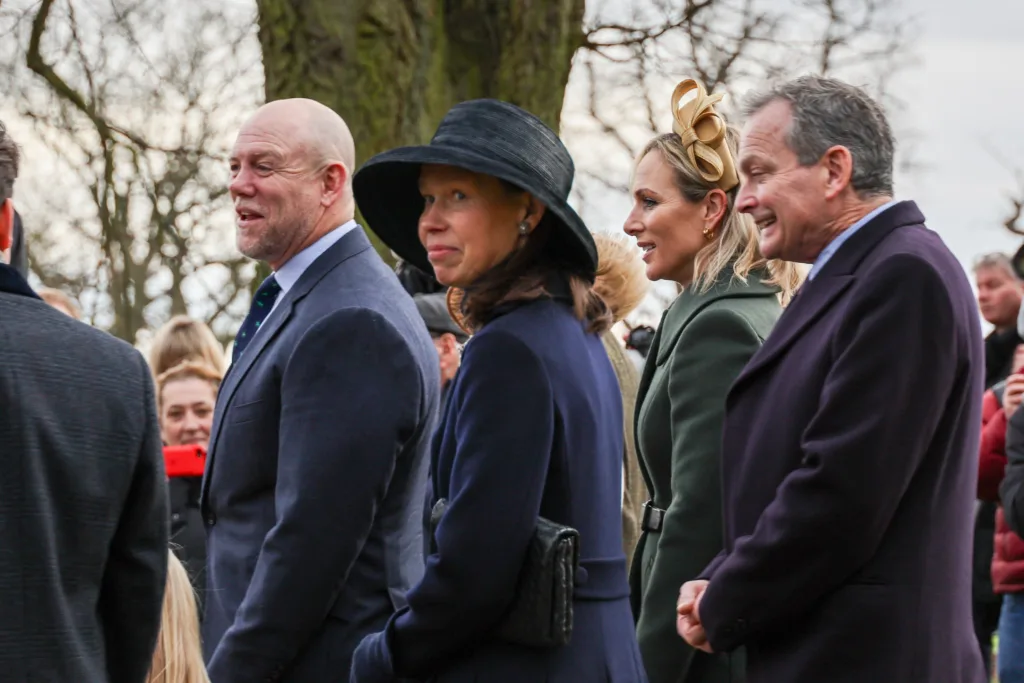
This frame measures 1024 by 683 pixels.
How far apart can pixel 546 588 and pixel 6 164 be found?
1.31 metres

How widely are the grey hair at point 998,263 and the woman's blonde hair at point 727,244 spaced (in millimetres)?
3954

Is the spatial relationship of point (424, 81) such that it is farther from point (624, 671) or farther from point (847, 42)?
point (847, 42)

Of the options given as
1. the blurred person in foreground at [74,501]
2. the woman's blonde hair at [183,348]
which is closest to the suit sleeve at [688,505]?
the blurred person in foreground at [74,501]

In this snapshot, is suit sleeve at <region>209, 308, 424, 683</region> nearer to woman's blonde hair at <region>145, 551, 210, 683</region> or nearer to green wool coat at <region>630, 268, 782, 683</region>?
woman's blonde hair at <region>145, 551, 210, 683</region>

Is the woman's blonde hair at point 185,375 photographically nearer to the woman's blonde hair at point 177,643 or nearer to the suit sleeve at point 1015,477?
the suit sleeve at point 1015,477

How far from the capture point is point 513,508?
326 centimetres

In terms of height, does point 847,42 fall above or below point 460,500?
above

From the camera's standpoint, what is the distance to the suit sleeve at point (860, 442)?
3.05 meters

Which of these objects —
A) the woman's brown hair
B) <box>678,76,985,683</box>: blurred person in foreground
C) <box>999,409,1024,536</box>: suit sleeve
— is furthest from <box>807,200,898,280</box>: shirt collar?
<box>999,409,1024,536</box>: suit sleeve

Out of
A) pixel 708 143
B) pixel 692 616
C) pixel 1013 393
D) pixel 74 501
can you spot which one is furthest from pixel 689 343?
pixel 1013 393

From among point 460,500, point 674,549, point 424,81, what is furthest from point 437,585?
point 424,81

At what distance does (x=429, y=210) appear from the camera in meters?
3.76

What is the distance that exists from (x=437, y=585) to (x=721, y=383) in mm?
1035

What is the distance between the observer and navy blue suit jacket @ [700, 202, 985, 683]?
3064 millimetres
